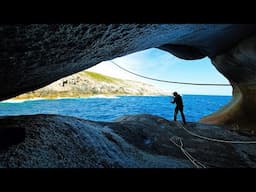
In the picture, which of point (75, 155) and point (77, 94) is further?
point (77, 94)

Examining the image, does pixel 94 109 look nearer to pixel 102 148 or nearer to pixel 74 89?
pixel 102 148

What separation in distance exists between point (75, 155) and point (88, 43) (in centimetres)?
240

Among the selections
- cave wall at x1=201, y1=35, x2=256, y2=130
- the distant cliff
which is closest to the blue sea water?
cave wall at x1=201, y1=35, x2=256, y2=130

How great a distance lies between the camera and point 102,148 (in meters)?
4.38

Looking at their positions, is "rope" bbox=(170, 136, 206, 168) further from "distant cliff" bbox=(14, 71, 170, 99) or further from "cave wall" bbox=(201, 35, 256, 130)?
"distant cliff" bbox=(14, 71, 170, 99)

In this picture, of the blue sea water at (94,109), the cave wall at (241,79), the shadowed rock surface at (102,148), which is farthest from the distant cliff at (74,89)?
the shadowed rock surface at (102,148)

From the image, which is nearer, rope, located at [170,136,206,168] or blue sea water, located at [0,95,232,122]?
rope, located at [170,136,206,168]

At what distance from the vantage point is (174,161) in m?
5.73

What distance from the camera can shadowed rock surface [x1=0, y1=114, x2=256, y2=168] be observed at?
10.1ft

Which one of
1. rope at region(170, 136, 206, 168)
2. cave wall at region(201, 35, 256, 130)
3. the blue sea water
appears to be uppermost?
cave wall at region(201, 35, 256, 130)

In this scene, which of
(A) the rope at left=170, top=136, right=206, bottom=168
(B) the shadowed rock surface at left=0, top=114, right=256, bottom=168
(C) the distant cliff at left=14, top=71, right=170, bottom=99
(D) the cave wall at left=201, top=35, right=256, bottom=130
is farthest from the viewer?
(C) the distant cliff at left=14, top=71, right=170, bottom=99
